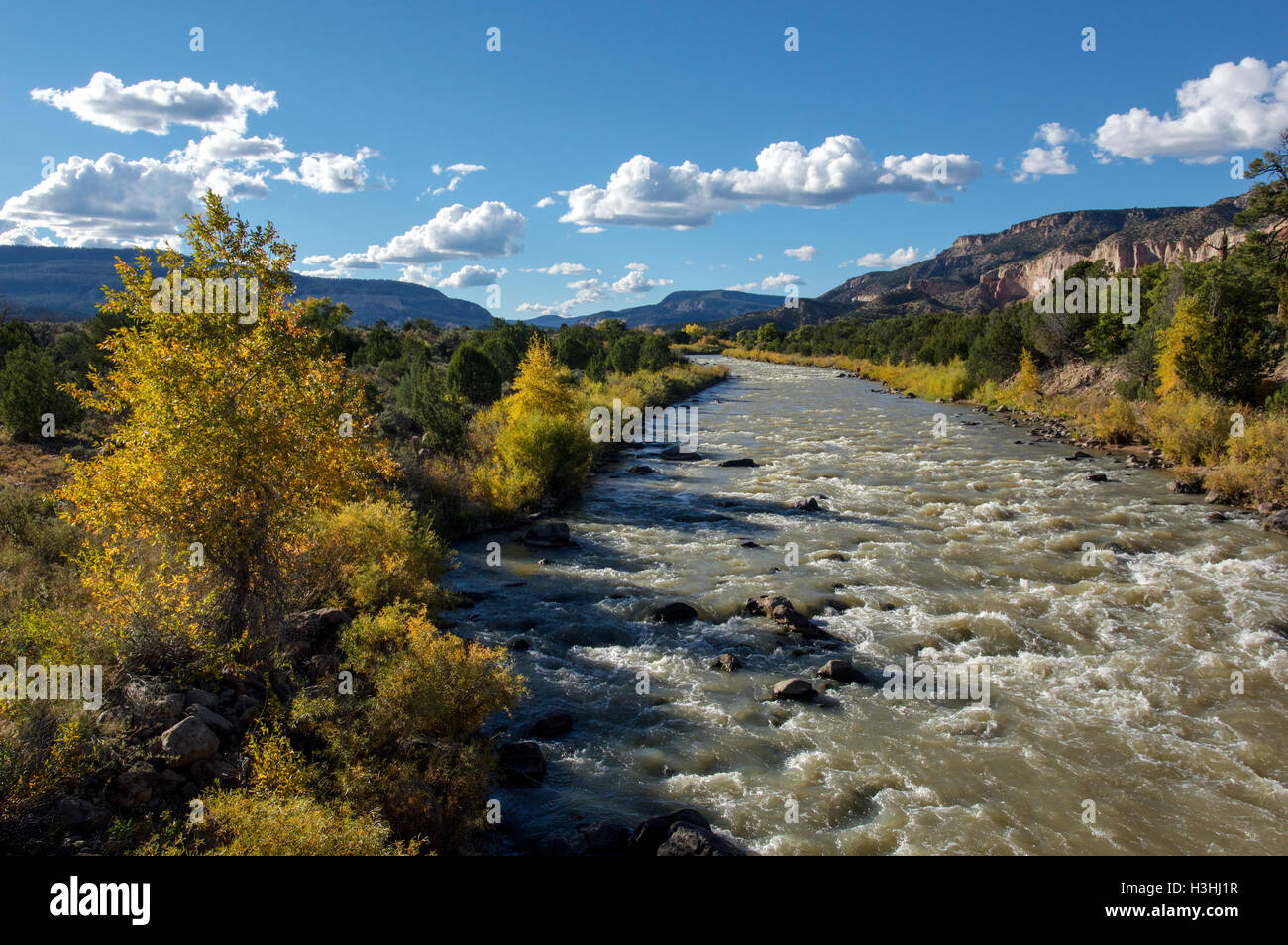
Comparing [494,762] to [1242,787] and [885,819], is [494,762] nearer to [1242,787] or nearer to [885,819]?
[885,819]

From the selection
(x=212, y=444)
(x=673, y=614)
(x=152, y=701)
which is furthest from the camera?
(x=673, y=614)

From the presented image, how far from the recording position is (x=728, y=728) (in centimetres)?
1136

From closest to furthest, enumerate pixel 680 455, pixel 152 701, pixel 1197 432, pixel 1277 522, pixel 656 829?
1. pixel 656 829
2. pixel 152 701
3. pixel 1277 522
4. pixel 1197 432
5. pixel 680 455

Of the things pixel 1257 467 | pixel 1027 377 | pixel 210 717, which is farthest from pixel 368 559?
pixel 1027 377

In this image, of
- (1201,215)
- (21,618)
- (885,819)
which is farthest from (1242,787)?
(1201,215)

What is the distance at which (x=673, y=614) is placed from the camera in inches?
619

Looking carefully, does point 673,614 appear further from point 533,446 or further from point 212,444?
point 533,446

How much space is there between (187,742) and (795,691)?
901 centimetres

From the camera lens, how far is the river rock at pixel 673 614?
51.4 feet

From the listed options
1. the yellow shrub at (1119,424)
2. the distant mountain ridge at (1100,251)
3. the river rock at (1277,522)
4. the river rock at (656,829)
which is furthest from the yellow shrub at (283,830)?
the distant mountain ridge at (1100,251)

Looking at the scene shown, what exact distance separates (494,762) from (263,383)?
251 inches

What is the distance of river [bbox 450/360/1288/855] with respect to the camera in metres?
9.25

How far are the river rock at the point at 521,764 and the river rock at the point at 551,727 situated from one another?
63 centimetres
